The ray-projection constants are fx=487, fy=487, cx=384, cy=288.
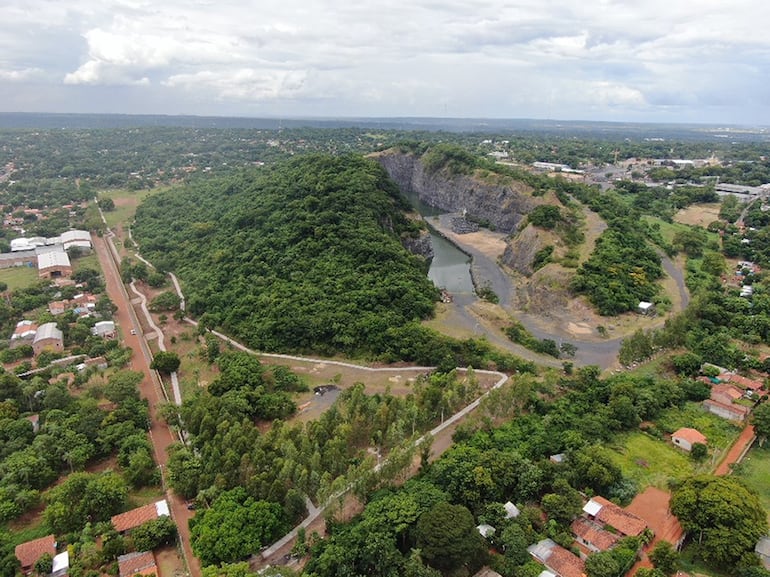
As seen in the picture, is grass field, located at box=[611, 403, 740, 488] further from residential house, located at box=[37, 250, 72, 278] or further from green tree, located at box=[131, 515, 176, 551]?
residential house, located at box=[37, 250, 72, 278]

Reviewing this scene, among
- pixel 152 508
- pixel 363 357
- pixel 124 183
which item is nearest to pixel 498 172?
pixel 363 357

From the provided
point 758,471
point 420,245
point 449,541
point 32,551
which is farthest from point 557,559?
point 420,245

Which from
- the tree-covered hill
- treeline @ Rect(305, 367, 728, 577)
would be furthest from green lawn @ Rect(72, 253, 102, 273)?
treeline @ Rect(305, 367, 728, 577)

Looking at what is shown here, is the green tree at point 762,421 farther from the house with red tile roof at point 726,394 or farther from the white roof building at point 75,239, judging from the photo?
the white roof building at point 75,239

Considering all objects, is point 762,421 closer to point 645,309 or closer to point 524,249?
point 645,309

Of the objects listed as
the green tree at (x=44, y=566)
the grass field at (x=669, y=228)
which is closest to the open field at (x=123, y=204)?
the green tree at (x=44, y=566)

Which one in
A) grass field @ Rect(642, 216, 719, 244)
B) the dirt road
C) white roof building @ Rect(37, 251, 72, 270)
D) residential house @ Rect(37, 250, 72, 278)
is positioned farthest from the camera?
grass field @ Rect(642, 216, 719, 244)
